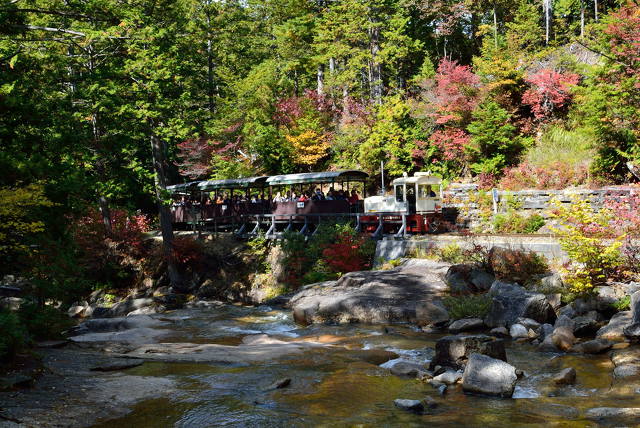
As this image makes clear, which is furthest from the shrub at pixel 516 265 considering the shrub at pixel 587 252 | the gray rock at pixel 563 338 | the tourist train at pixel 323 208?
the tourist train at pixel 323 208

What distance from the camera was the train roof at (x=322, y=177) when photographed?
77.9 ft

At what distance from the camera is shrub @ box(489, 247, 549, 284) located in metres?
14.9

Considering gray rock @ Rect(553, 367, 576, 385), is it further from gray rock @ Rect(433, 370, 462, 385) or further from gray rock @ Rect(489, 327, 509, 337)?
gray rock @ Rect(489, 327, 509, 337)

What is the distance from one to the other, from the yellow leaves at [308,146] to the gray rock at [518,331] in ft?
78.3

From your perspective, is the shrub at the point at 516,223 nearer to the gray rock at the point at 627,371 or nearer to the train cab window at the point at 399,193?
the train cab window at the point at 399,193

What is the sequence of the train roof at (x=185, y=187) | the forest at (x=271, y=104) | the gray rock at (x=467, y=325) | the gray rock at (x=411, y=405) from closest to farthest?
the gray rock at (x=411, y=405) → the forest at (x=271, y=104) → the gray rock at (x=467, y=325) → the train roof at (x=185, y=187)

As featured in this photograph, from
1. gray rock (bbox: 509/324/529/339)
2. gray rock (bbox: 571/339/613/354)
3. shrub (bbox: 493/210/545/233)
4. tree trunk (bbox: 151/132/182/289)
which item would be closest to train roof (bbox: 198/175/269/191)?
tree trunk (bbox: 151/132/182/289)

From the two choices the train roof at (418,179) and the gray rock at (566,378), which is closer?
the gray rock at (566,378)

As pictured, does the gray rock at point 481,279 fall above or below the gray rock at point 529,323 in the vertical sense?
above

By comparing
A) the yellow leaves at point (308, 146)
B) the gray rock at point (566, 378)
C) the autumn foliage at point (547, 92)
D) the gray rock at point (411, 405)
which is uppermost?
the autumn foliage at point (547, 92)

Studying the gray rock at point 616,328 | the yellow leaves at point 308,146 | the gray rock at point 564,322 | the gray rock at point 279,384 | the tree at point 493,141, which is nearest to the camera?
the gray rock at point 279,384

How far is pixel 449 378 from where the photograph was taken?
342 inches

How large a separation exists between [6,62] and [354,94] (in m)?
27.5

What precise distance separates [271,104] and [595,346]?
2890cm
